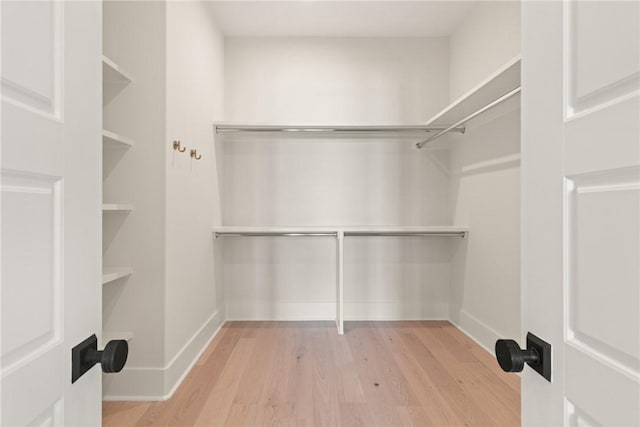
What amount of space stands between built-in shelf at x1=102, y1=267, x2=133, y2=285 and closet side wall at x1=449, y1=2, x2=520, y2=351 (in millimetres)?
2077

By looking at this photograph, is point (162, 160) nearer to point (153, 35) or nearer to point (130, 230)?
point (130, 230)

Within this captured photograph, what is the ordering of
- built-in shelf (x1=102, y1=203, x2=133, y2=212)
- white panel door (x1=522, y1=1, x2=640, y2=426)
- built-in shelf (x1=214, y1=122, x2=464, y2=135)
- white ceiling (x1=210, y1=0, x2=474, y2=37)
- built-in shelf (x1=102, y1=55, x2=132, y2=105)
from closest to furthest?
white panel door (x1=522, y1=1, x2=640, y2=426)
built-in shelf (x1=102, y1=203, x2=133, y2=212)
built-in shelf (x1=102, y1=55, x2=132, y2=105)
white ceiling (x1=210, y1=0, x2=474, y2=37)
built-in shelf (x1=214, y1=122, x2=464, y2=135)

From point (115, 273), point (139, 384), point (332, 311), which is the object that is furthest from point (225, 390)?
point (332, 311)

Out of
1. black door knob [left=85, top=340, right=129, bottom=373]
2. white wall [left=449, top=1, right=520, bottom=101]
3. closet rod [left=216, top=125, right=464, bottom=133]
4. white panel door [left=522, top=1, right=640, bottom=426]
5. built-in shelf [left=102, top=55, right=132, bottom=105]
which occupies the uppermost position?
white wall [left=449, top=1, right=520, bottom=101]

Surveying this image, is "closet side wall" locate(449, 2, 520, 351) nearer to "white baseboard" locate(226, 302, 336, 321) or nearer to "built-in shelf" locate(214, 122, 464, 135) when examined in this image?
"built-in shelf" locate(214, 122, 464, 135)

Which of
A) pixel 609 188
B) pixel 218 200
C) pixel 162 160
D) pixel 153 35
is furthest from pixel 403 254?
pixel 609 188

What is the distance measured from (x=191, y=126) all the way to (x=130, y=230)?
76cm

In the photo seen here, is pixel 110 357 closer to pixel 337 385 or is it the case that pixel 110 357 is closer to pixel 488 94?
A: pixel 337 385

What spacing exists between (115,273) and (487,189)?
2.23m

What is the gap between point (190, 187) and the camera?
2.29 meters

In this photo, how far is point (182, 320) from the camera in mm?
2131

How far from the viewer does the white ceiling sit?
2.74 m

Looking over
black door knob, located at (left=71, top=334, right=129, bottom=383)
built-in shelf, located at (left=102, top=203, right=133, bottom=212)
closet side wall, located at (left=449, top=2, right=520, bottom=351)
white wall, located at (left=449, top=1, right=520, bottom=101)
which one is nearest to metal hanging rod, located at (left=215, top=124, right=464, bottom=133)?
closet side wall, located at (left=449, top=2, right=520, bottom=351)

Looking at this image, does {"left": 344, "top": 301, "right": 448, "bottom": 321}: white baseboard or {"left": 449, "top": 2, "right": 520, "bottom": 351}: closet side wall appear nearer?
{"left": 449, "top": 2, "right": 520, "bottom": 351}: closet side wall
